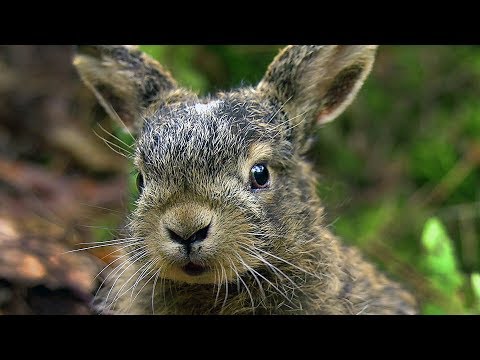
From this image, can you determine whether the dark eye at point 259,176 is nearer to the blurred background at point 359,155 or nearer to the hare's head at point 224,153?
the hare's head at point 224,153

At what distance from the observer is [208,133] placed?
4.36 metres

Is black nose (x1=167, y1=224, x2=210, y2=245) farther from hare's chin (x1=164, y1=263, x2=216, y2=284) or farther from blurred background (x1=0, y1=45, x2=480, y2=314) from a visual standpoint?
blurred background (x1=0, y1=45, x2=480, y2=314)

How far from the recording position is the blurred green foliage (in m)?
7.08

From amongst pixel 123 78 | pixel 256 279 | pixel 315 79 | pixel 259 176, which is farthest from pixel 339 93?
pixel 256 279

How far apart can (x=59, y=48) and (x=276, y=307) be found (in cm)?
460

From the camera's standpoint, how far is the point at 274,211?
4.53 meters

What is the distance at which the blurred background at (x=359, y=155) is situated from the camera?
625 cm

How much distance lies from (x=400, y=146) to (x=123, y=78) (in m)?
3.70

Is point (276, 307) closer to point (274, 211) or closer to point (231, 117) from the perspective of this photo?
point (274, 211)

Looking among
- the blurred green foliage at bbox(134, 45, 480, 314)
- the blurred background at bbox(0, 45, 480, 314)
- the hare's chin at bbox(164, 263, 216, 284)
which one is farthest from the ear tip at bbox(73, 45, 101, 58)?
the hare's chin at bbox(164, 263, 216, 284)

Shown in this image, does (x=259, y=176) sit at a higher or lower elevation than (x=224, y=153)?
lower

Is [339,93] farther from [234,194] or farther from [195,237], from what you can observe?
[195,237]
